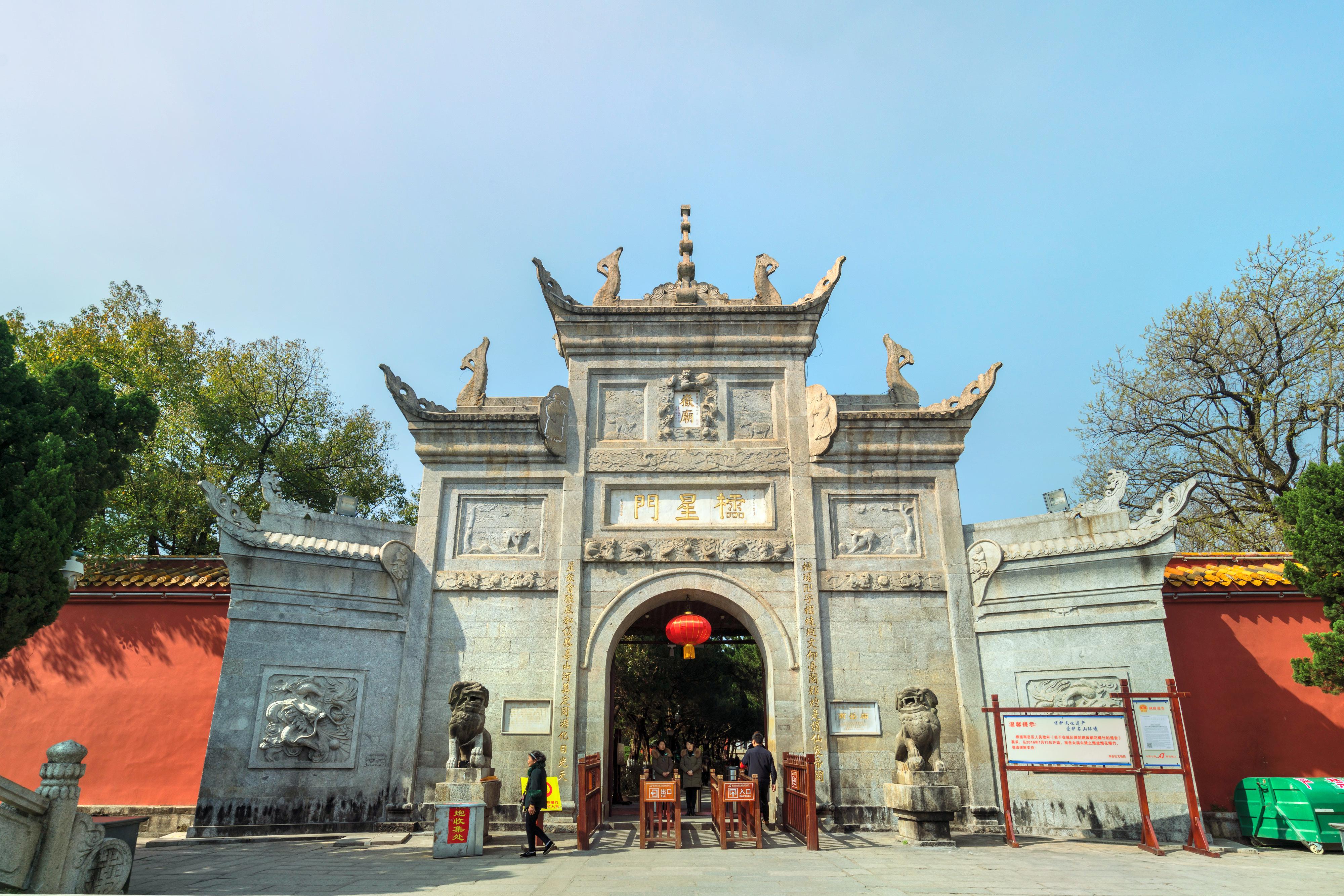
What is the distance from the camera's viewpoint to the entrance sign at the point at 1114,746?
7.94 m

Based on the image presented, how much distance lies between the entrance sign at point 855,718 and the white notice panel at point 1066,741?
1572 millimetres

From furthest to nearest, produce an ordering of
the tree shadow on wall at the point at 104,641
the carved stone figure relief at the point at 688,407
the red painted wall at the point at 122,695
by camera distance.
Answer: the carved stone figure relief at the point at 688,407 → the tree shadow on wall at the point at 104,641 → the red painted wall at the point at 122,695

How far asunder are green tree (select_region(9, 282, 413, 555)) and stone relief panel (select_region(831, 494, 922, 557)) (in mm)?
10266

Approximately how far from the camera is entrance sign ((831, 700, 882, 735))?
31.3 feet

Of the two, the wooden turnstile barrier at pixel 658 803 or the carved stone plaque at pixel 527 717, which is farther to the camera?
the carved stone plaque at pixel 527 717

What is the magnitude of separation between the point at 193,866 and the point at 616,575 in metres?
5.33

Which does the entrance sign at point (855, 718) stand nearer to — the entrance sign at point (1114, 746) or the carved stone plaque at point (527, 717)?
the entrance sign at point (1114, 746)

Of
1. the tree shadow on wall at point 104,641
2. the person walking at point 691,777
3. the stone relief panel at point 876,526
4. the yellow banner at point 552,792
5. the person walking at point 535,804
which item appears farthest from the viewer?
the person walking at point 691,777

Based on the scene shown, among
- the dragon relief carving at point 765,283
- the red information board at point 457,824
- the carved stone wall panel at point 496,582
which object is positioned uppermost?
the dragon relief carving at point 765,283

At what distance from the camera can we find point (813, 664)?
32.0 ft

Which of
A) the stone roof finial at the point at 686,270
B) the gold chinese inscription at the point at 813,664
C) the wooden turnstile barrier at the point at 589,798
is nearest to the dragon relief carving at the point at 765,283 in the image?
the stone roof finial at the point at 686,270

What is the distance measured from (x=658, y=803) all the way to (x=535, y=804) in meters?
1.57

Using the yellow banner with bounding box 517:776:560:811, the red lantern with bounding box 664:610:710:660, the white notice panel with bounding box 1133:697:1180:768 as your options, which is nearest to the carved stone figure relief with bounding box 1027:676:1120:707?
the white notice panel with bounding box 1133:697:1180:768

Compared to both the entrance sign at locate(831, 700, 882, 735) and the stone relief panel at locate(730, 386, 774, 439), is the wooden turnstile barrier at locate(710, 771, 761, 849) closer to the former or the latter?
the entrance sign at locate(831, 700, 882, 735)
